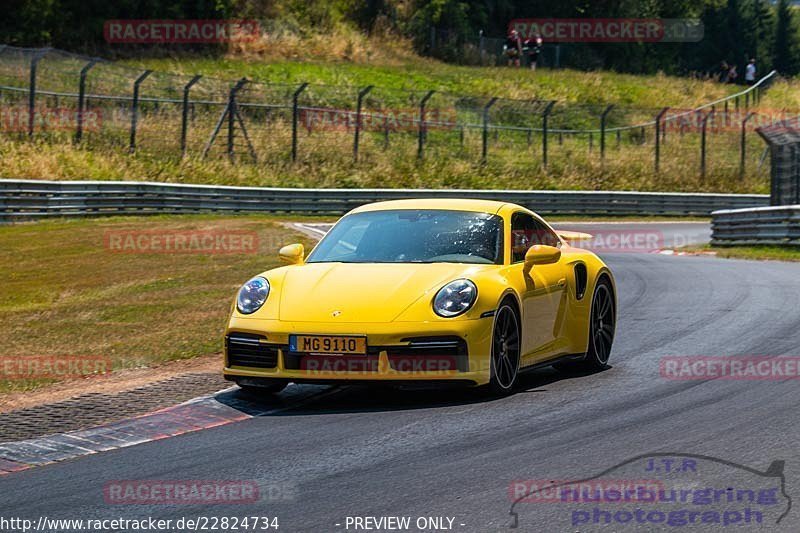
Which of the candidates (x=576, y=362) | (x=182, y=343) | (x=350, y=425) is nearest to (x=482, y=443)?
(x=350, y=425)

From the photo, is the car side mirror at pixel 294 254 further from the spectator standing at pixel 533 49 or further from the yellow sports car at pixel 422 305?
the spectator standing at pixel 533 49

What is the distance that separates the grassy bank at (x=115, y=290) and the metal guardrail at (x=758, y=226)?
8.63m

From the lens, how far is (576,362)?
1032cm

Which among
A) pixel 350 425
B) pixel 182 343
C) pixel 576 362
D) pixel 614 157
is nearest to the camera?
pixel 350 425

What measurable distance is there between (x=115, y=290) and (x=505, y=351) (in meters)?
9.53

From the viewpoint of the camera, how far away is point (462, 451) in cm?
695

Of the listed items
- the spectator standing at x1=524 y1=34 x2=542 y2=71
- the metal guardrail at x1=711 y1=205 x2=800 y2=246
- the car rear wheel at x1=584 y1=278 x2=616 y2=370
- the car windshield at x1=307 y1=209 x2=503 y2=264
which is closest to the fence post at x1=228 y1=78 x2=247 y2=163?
the metal guardrail at x1=711 y1=205 x2=800 y2=246

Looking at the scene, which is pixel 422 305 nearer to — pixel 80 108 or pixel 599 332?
pixel 599 332

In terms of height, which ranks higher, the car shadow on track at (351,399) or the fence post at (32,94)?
the fence post at (32,94)

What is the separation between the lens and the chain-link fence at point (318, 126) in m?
34.5

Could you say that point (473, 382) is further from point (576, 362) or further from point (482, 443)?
point (576, 362)

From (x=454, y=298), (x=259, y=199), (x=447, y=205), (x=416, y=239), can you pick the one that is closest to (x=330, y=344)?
(x=454, y=298)

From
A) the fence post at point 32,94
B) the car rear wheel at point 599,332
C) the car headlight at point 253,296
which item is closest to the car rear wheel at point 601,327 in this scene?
the car rear wheel at point 599,332

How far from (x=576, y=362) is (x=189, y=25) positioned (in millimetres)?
44883
